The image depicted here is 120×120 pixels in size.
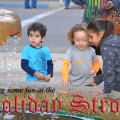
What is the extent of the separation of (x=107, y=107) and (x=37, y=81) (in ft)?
2.96

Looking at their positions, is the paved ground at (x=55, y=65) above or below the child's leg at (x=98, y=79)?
below

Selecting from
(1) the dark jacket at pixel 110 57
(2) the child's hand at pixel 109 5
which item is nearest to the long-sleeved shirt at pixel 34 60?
(2) the child's hand at pixel 109 5

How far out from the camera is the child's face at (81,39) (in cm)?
489

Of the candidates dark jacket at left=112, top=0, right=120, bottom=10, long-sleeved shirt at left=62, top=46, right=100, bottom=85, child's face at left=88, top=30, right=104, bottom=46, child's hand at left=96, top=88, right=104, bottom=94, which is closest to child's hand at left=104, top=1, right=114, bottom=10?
dark jacket at left=112, top=0, right=120, bottom=10

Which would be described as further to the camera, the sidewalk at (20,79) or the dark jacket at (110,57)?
the sidewalk at (20,79)

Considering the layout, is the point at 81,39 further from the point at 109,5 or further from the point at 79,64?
the point at 109,5

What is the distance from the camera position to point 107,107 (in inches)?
184

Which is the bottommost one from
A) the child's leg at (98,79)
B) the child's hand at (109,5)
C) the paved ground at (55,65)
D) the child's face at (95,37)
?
the paved ground at (55,65)

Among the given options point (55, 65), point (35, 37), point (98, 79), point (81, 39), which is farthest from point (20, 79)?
point (81, 39)

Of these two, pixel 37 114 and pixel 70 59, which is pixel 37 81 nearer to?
pixel 70 59

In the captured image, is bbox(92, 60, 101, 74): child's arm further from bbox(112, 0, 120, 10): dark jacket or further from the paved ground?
bbox(112, 0, 120, 10): dark jacket

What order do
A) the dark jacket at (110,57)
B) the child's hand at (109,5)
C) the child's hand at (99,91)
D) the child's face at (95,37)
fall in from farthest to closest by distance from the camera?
the child's hand at (109,5)
the child's hand at (99,91)
the child's face at (95,37)
the dark jacket at (110,57)

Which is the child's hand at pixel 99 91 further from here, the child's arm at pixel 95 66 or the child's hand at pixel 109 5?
the child's hand at pixel 109 5

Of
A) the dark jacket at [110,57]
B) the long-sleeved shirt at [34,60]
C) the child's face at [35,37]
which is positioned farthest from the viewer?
the long-sleeved shirt at [34,60]
